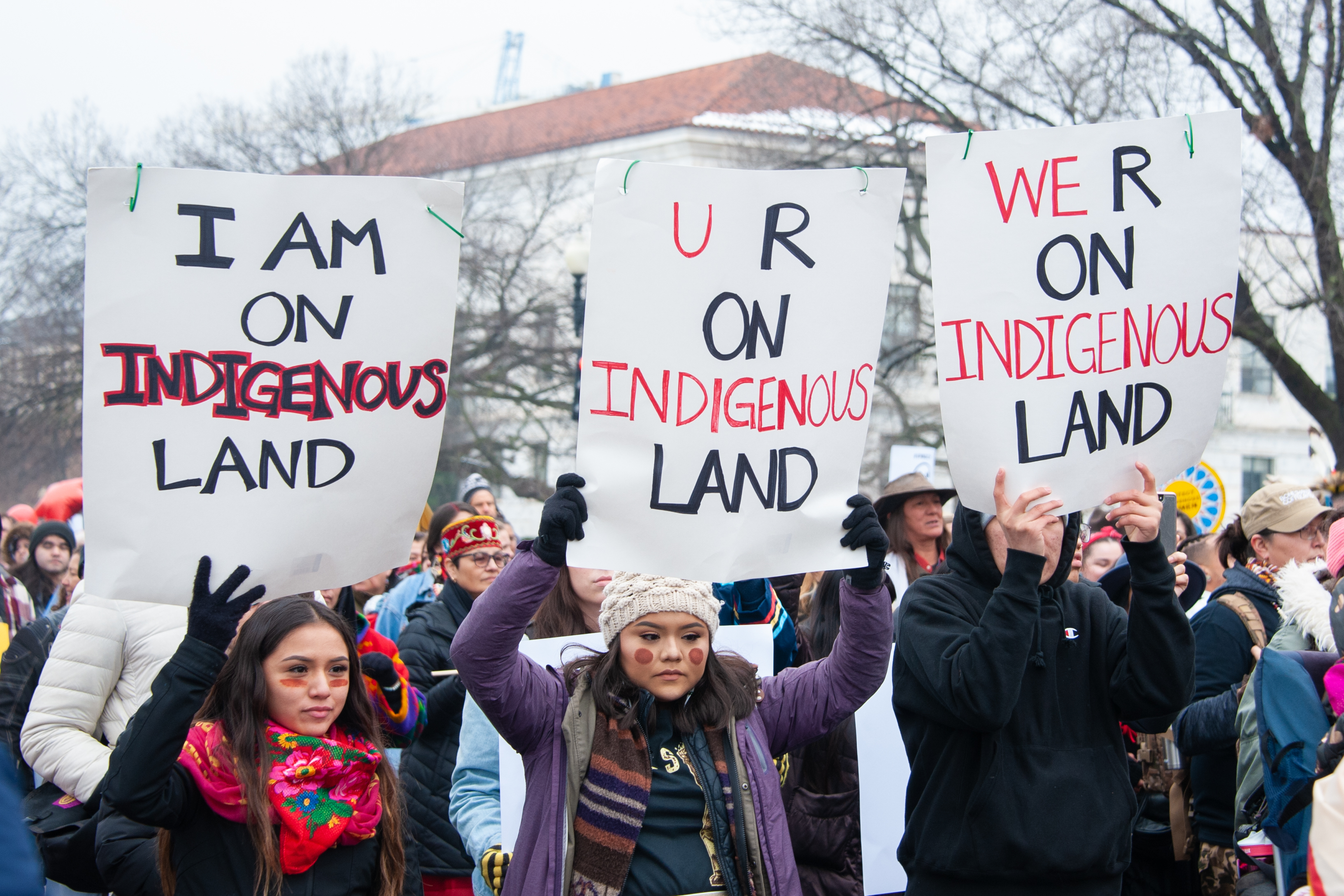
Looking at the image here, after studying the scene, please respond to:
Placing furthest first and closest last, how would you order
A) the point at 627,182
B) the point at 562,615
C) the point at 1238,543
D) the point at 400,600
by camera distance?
the point at 400,600 < the point at 1238,543 < the point at 562,615 < the point at 627,182

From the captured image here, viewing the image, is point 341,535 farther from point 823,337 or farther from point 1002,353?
point 1002,353

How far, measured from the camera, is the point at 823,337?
3033 millimetres

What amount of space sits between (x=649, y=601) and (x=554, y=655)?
699 mm

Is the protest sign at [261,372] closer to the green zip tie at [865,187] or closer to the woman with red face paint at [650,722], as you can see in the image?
the woman with red face paint at [650,722]

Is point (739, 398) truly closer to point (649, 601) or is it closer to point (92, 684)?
point (649, 601)

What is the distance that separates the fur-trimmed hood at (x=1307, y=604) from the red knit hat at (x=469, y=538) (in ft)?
9.73

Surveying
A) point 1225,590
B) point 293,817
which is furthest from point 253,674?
point 1225,590

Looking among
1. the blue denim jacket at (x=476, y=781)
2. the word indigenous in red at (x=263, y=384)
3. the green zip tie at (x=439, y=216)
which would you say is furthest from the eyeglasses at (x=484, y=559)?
the green zip tie at (x=439, y=216)

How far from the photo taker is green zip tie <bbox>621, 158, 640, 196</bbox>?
2.88m

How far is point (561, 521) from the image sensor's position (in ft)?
9.03

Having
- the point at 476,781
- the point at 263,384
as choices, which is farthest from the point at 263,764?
the point at 263,384

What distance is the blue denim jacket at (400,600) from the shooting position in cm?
620

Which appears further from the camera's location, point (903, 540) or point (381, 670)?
point (903, 540)

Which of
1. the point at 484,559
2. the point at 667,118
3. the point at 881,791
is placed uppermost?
the point at 667,118
